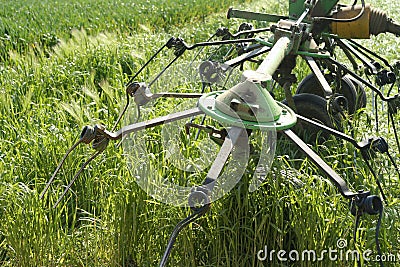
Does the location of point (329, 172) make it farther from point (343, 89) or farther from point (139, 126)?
point (343, 89)

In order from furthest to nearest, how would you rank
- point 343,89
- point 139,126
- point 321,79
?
point 343,89
point 321,79
point 139,126

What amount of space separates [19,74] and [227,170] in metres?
2.88

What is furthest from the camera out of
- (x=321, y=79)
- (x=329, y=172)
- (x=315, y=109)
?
(x=315, y=109)

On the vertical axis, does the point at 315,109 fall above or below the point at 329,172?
below

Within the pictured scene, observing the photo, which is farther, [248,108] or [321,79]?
[321,79]

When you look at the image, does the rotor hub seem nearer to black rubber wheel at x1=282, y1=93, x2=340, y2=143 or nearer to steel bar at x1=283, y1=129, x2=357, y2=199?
steel bar at x1=283, y1=129, x2=357, y2=199

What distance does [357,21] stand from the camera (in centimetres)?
253

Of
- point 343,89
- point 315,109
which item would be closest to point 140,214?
point 315,109

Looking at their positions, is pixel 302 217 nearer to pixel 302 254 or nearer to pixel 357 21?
pixel 302 254

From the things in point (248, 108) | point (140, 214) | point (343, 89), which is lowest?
point (140, 214)

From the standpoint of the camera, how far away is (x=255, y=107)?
1.48 metres

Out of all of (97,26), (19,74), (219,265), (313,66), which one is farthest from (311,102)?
(97,26)

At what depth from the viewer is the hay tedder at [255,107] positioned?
1448 mm

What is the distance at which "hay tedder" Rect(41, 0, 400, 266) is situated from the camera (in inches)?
57.0
